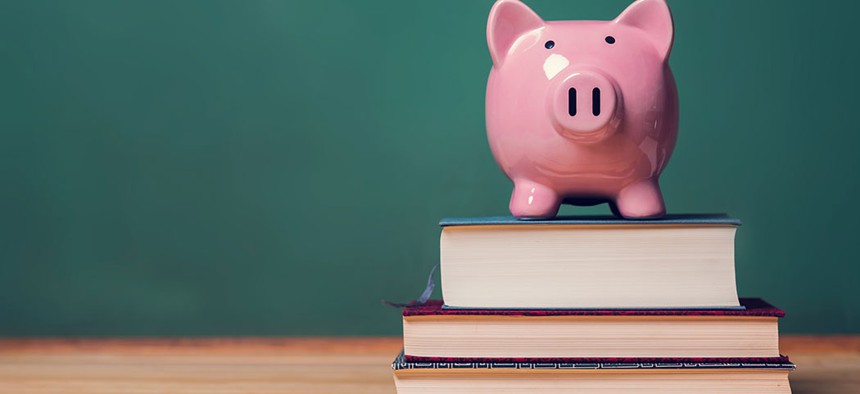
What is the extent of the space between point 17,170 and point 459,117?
89 cm

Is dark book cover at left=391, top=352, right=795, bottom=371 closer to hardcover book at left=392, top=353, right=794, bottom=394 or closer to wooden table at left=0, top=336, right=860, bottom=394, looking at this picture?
hardcover book at left=392, top=353, right=794, bottom=394

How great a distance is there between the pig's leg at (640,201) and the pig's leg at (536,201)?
0.26 ft

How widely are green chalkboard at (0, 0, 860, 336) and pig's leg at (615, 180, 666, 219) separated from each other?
0.64 meters

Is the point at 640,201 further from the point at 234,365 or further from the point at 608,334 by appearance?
the point at 234,365

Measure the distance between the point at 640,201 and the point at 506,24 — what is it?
10.5 inches

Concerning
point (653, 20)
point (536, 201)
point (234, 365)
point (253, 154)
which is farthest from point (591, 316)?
point (253, 154)

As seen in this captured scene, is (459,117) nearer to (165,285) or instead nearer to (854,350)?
(165,285)

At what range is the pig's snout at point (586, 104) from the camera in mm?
936

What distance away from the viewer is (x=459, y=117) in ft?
5.57

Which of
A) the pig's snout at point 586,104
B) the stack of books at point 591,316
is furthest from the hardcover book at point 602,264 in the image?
the pig's snout at point 586,104

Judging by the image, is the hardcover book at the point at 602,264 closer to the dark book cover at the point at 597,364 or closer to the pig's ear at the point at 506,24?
the dark book cover at the point at 597,364

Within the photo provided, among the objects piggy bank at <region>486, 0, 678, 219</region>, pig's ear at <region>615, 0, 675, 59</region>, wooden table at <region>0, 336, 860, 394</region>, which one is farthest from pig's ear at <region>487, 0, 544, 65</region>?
wooden table at <region>0, 336, 860, 394</region>

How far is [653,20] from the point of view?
1.03 m

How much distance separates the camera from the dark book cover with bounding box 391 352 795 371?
95cm
